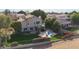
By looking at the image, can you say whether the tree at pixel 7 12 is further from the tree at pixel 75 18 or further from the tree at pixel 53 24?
the tree at pixel 75 18

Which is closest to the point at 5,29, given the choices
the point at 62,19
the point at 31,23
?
the point at 31,23

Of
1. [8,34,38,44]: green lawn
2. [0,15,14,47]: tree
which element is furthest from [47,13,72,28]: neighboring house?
[0,15,14,47]: tree

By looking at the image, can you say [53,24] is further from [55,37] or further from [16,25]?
[16,25]

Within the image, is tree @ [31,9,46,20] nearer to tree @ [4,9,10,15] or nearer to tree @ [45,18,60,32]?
tree @ [45,18,60,32]
